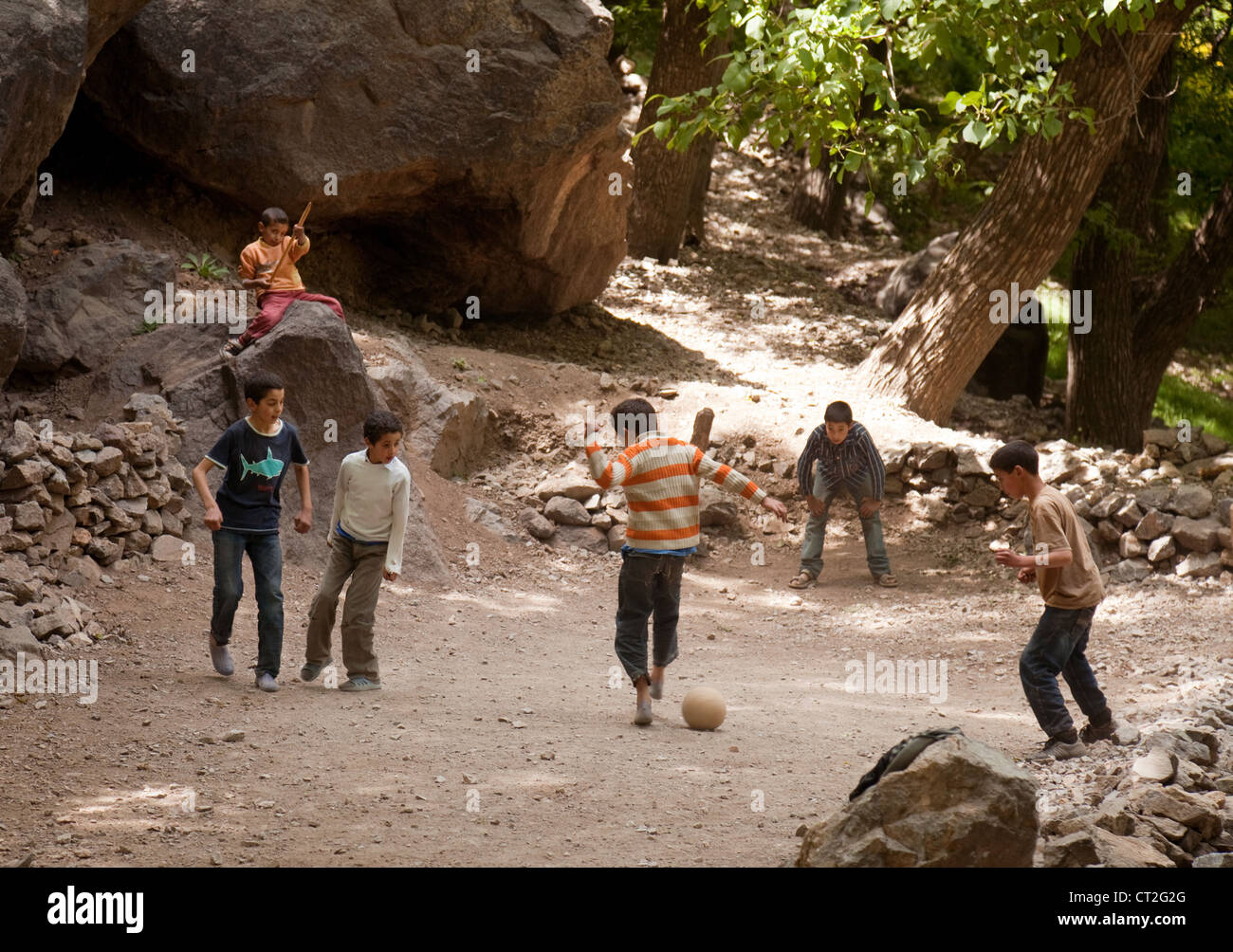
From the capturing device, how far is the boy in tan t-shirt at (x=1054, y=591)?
538 cm

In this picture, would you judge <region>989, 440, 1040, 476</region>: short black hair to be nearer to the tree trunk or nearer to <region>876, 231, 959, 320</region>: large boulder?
<region>876, 231, 959, 320</region>: large boulder

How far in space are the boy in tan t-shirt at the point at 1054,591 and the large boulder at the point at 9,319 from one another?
6.19m

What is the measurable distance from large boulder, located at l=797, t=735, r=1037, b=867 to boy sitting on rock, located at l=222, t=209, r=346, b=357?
6.62 metres

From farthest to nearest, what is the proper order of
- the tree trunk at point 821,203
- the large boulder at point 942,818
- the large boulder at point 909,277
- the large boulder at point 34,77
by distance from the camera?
the tree trunk at point 821,203 < the large boulder at point 909,277 < the large boulder at point 34,77 < the large boulder at point 942,818

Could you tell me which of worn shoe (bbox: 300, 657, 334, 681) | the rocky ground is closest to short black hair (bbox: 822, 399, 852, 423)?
the rocky ground

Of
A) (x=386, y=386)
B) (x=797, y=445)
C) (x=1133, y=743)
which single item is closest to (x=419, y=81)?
(x=386, y=386)

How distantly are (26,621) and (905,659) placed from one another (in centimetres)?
545

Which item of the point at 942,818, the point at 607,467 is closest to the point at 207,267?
the point at 607,467

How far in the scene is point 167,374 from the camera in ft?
29.7

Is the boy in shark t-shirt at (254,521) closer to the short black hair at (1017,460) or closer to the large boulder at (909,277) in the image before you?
the short black hair at (1017,460)

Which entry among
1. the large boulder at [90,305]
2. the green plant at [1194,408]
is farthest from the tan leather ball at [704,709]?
the green plant at [1194,408]

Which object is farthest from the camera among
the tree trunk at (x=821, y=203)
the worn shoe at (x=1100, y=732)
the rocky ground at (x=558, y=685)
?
the tree trunk at (x=821, y=203)

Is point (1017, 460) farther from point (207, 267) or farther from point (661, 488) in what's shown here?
point (207, 267)

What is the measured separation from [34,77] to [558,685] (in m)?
5.63
